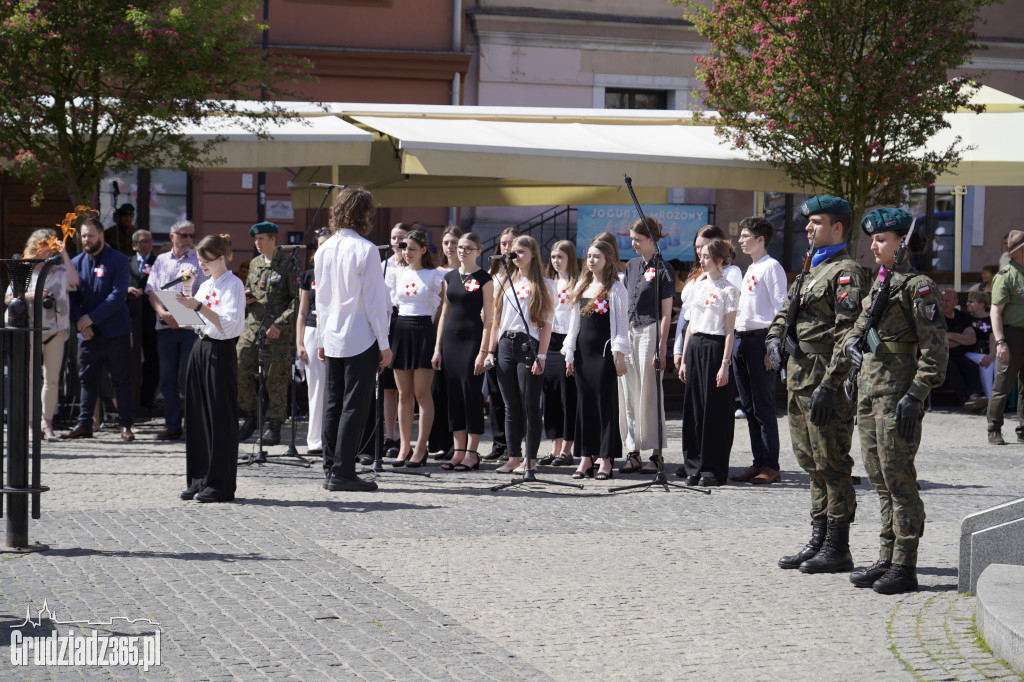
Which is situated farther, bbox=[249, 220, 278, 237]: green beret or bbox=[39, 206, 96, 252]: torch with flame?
bbox=[249, 220, 278, 237]: green beret

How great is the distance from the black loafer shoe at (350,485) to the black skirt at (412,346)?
5.45 feet

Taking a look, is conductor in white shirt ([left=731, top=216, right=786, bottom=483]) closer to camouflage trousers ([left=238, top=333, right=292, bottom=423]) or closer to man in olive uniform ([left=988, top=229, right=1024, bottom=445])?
man in olive uniform ([left=988, top=229, right=1024, bottom=445])

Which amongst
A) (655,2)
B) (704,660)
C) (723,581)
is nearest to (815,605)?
(723,581)

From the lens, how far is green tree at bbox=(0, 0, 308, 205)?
506 inches

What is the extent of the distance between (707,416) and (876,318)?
12.2 ft

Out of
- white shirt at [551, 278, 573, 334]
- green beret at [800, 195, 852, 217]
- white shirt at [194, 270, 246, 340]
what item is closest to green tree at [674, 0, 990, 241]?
white shirt at [551, 278, 573, 334]

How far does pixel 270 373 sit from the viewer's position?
12.1 m

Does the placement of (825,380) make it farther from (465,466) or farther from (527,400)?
(465,466)

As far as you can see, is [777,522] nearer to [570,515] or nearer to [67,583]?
[570,515]

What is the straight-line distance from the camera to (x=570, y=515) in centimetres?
862

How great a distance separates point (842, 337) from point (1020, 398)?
7.40m

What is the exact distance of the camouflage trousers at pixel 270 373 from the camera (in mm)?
12070

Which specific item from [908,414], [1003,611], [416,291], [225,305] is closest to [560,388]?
[416,291]

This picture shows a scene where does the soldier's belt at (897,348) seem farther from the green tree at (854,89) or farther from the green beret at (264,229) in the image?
the green tree at (854,89)
